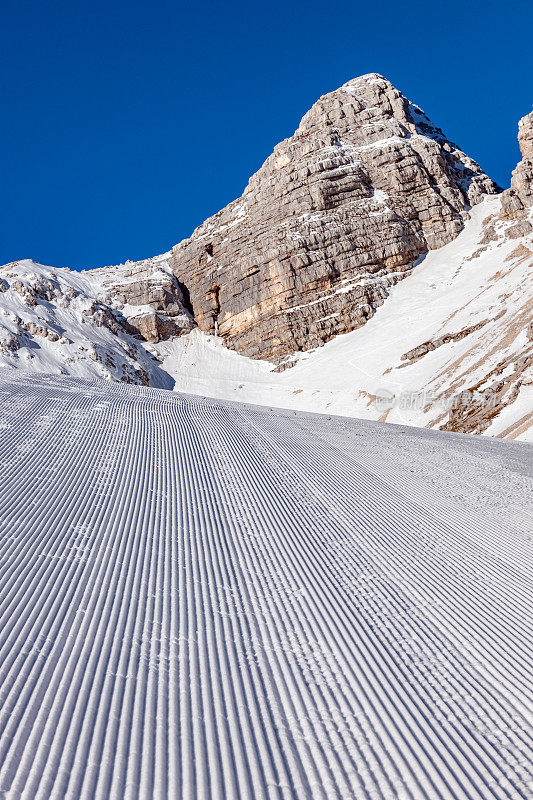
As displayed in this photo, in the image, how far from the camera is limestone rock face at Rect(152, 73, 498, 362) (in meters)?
83.5

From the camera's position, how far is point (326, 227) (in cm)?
8769

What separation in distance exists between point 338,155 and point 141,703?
347ft

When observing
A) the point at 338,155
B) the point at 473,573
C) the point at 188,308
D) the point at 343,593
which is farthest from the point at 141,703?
the point at 338,155

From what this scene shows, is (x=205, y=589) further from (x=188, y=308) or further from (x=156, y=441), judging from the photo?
(x=188, y=308)

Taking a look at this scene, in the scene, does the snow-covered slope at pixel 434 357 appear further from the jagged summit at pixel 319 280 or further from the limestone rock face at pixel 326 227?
the limestone rock face at pixel 326 227

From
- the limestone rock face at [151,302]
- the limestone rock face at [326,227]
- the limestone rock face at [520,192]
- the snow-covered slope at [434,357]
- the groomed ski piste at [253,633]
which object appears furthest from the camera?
the limestone rock face at [151,302]

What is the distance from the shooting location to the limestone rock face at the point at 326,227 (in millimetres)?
83500

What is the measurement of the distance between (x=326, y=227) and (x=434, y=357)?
46.5 metres

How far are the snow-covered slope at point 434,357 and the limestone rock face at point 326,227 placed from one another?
13.7ft

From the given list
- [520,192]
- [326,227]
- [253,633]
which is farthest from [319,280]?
[253,633]

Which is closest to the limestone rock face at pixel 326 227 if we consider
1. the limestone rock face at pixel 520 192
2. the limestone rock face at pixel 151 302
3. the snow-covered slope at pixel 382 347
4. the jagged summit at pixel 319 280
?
the jagged summit at pixel 319 280

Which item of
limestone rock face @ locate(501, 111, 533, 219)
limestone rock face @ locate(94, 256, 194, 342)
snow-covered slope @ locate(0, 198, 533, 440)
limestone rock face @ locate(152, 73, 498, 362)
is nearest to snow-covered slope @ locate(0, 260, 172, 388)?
snow-covered slope @ locate(0, 198, 533, 440)

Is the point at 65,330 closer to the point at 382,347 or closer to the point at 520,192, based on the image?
the point at 382,347

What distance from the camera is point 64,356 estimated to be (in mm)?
64812
